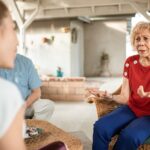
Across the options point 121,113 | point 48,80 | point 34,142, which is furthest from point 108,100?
point 48,80

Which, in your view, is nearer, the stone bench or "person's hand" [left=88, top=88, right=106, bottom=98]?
the stone bench

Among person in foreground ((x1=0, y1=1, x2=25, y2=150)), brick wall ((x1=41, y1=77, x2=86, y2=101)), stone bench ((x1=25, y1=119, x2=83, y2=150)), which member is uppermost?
person in foreground ((x1=0, y1=1, x2=25, y2=150))

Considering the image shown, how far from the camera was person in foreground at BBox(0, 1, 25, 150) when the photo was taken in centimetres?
78

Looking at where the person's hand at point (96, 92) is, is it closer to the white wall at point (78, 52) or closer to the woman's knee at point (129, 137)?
the woman's knee at point (129, 137)

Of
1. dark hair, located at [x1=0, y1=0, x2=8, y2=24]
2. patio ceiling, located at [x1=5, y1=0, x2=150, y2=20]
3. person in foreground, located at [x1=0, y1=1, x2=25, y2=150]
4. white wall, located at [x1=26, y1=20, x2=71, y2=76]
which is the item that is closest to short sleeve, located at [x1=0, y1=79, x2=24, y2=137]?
person in foreground, located at [x1=0, y1=1, x2=25, y2=150]

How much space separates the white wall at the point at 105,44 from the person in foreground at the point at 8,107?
12125mm

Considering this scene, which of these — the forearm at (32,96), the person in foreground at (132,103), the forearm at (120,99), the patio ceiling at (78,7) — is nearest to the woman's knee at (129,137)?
the person in foreground at (132,103)

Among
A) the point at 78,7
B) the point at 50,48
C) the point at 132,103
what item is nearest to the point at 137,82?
the point at 132,103

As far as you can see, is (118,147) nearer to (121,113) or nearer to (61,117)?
(121,113)

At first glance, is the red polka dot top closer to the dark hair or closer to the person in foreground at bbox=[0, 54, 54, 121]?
the person in foreground at bbox=[0, 54, 54, 121]

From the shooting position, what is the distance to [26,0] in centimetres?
845

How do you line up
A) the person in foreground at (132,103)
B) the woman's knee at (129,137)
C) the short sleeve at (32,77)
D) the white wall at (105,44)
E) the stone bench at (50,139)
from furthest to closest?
the white wall at (105,44), the short sleeve at (32,77), the person in foreground at (132,103), the woman's knee at (129,137), the stone bench at (50,139)

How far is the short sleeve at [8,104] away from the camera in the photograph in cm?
78

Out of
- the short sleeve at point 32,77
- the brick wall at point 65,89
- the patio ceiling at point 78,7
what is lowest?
the brick wall at point 65,89
